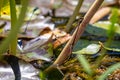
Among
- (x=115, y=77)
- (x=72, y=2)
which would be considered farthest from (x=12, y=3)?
(x=72, y=2)

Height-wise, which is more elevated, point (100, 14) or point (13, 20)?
point (13, 20)

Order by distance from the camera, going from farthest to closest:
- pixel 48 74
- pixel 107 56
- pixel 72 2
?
pixel 72 2 → pixel 107 56 → pixel 48 74

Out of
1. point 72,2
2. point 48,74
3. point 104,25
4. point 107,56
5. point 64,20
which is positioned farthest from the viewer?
point 72,2

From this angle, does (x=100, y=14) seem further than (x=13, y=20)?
Yes

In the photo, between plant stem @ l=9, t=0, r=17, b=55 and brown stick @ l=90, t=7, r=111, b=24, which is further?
brown stick @ l=90, t=7, r=111, b=24

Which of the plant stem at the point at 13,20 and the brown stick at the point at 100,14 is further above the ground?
the plant stem at the point at 13,20

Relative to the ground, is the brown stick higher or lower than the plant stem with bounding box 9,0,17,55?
lower

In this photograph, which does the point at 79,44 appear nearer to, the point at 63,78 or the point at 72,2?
the point at 63,78

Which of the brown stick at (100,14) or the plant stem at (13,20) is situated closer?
the plant stem at (13,20)

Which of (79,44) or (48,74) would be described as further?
(79,44)

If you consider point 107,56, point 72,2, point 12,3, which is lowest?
point 72,2

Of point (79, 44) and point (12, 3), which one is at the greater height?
point (12, 3)
